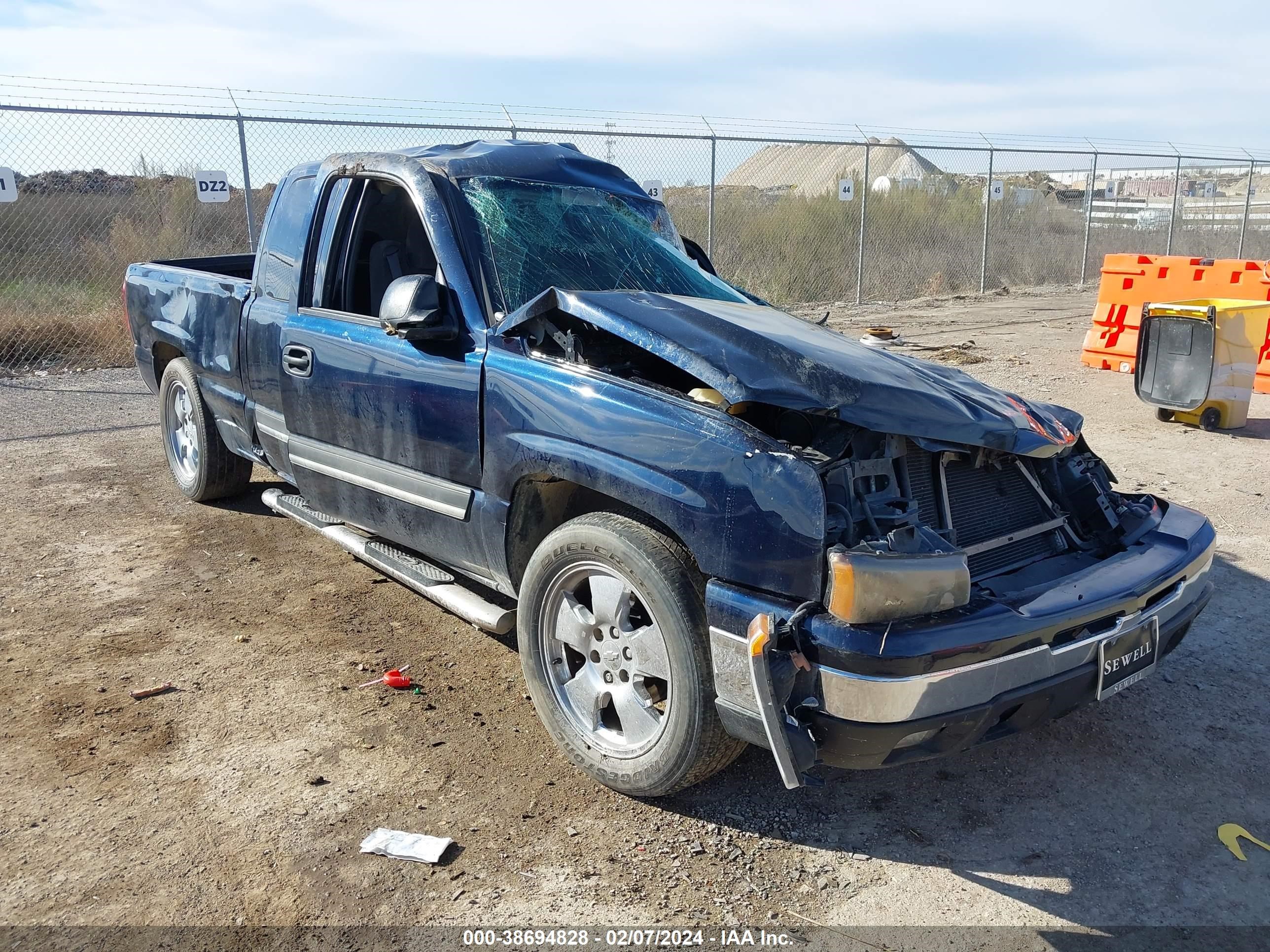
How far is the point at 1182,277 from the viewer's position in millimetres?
11219

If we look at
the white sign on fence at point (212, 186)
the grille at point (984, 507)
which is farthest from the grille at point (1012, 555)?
the white sign on fence at point (212, 186)

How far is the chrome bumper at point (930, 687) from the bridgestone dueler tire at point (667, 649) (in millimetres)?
420

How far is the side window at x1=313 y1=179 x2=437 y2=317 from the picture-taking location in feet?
15.0

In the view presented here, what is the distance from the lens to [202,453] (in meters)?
6.21

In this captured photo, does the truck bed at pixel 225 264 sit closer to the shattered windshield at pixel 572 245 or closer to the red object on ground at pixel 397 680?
the shattered windshield at pixel 572 245

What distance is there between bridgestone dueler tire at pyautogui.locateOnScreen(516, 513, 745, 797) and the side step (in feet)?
1.39

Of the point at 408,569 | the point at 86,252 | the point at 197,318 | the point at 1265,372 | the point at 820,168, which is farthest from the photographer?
the point at 820,168

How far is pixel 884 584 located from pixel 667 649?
0.72 metres

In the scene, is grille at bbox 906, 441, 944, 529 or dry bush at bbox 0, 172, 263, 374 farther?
dry bush at bbox 0, 172, 263, 374

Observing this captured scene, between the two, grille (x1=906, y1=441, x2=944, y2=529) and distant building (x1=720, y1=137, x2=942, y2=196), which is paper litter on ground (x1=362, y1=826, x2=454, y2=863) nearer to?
grille (x1=906, y1=441, x2=944, y2=529)

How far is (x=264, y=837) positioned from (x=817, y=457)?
2.04 metres

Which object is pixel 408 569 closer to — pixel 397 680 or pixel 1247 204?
pixel 397 680

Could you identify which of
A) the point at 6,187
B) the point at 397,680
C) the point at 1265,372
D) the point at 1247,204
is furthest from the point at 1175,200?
the point at 397,680

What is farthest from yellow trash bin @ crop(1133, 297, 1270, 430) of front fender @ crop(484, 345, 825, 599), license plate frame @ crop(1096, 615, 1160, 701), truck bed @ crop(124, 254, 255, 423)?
truck bed @ crop(124, 254, 255, 423)
